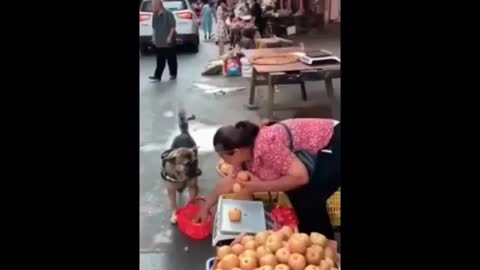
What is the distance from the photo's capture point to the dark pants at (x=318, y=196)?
10.2 ft

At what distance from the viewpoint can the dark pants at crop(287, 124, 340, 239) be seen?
3.11 m

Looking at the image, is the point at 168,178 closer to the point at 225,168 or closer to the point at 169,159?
the point at 169,159

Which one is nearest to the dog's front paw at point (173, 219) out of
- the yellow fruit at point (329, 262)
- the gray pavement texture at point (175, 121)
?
the gray pavement texture at point (175, 121)

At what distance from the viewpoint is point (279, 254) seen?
8.70 feet

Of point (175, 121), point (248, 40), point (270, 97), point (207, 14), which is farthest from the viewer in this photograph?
point (248, 40)

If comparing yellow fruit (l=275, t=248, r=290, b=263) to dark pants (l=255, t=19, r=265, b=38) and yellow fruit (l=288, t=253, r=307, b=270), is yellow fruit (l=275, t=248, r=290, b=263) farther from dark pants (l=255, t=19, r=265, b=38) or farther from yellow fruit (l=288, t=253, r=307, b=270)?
dark pants (l=255, t=19, r=265, b=38)

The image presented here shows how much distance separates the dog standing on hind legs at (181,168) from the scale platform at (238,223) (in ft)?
0.80

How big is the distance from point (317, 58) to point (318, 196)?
1.79 meters

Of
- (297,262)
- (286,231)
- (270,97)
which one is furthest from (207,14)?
(297,262)

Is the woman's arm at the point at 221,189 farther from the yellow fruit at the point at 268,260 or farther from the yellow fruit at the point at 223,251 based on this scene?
the yellow fruit at the point at 268,260
